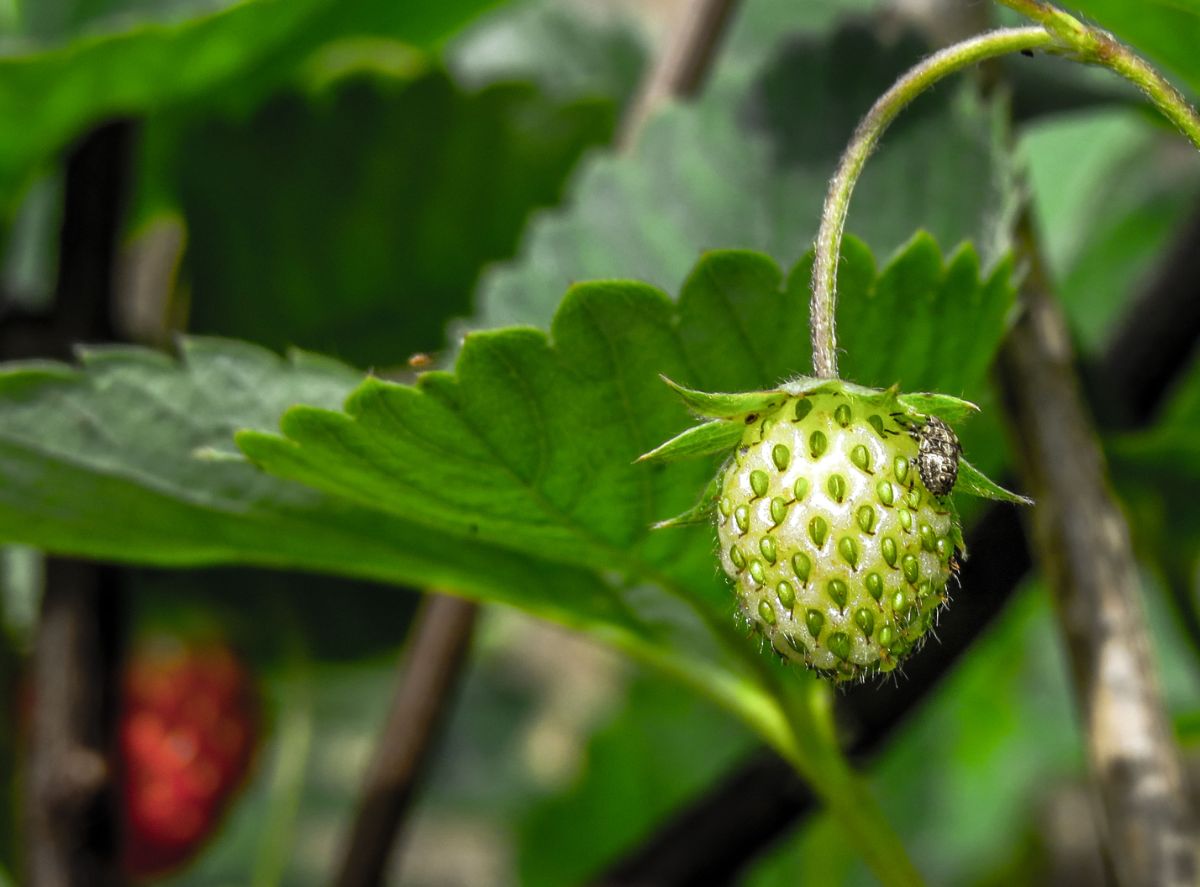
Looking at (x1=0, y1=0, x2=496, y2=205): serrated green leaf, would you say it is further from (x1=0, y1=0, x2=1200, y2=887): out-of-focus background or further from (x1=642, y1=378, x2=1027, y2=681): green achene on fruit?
(x1=642, y1=378, x2=1027, y2=681): green achene on fruit

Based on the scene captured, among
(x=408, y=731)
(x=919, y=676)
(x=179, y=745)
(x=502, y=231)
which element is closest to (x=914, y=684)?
(x=919, y=676)

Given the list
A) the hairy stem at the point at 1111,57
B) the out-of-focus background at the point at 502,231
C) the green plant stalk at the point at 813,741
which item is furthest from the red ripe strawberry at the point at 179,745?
the hairy stem at the point at 1111,57

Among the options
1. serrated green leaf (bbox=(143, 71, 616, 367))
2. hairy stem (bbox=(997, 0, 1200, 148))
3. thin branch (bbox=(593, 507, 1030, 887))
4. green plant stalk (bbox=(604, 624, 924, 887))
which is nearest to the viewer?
hairy stem (bbox=(997, 0, 1200, 148))

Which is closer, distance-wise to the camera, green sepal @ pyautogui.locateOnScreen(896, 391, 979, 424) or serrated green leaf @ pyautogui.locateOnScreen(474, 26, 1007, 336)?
green sepal @ pyautogui.locateOnScreen(896, 391, 979, 424)

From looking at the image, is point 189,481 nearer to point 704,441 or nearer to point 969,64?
point 704,441

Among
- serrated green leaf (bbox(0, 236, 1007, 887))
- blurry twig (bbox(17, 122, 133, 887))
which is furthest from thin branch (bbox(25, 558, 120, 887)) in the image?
serrated green leaf (bbox(0, 236, 1007, 887))

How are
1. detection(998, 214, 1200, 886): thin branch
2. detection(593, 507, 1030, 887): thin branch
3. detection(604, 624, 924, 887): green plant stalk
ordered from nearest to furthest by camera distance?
detection(998, 214, 1200, 886): thin branch → detection(604, 624, 924, 887): green plant stalk → detection(593, 507, 1030, 887): thin branch
